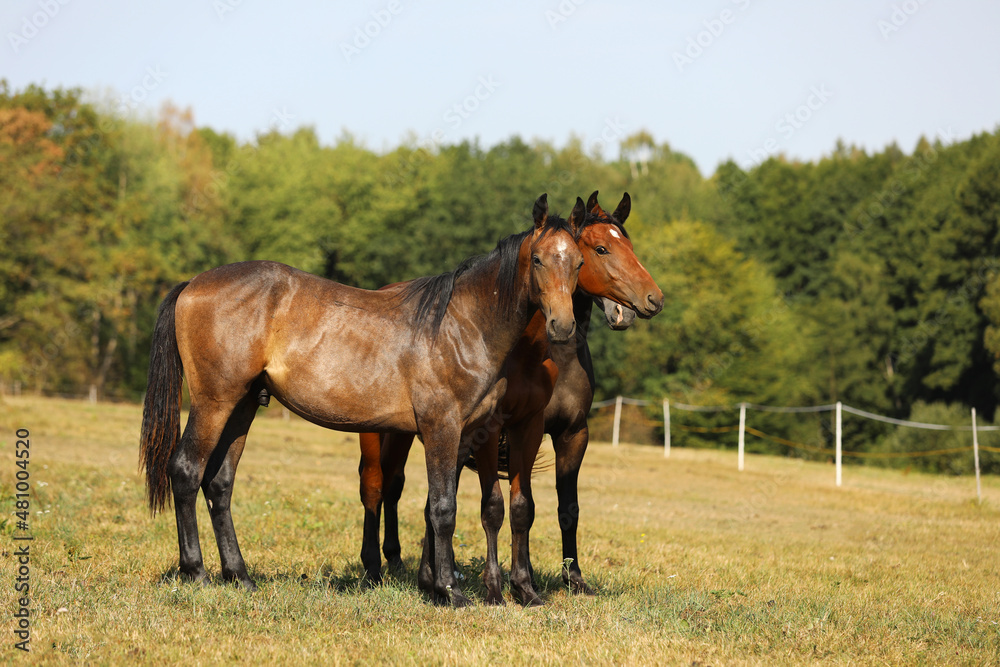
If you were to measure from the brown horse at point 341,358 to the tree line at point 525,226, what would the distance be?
31.4m

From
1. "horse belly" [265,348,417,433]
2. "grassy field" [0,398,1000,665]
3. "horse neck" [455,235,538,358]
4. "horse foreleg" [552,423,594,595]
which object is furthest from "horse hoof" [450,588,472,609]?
"horse neck" [455,235,538,358]

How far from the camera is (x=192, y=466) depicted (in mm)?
6117

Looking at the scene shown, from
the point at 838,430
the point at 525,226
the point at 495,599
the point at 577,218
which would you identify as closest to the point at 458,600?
the point at 495,599

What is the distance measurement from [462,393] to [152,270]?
135ft

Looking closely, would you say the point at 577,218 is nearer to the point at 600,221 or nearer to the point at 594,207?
the point at 600,221

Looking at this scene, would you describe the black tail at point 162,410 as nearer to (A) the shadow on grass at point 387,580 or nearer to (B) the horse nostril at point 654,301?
(A) the shadow on grass at point 387,580

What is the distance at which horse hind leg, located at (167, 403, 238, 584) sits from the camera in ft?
20.0

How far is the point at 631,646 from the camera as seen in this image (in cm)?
488

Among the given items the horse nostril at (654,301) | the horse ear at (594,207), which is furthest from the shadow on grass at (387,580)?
the horse ear at (594,207)

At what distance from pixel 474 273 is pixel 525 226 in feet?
134

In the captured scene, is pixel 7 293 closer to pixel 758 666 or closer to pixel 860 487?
pixel 860 487

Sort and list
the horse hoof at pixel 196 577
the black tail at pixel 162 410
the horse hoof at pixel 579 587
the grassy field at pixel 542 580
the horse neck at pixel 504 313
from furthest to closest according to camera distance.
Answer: the horse hoof at pixel 579 587, the black tail at pixel 162 410, the horse hoof at pixel 196 577, the horse neck at pixel 504 313, the grassy field at pixel 542 580

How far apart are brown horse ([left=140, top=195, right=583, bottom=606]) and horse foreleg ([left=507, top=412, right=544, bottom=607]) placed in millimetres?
614

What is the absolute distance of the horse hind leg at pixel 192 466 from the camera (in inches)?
239
